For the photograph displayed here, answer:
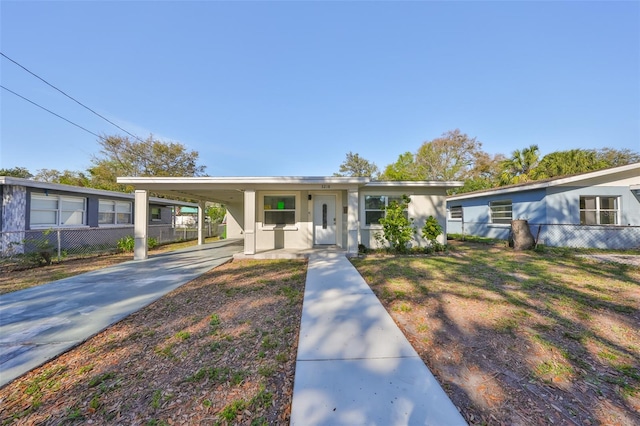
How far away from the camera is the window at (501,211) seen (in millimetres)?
12209

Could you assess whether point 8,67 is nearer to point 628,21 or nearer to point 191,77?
point 191,77

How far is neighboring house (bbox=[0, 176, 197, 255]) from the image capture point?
27.3 feet

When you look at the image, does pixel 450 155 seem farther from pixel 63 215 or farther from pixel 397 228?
pixel 63 215

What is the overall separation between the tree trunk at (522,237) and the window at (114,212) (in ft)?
61.3

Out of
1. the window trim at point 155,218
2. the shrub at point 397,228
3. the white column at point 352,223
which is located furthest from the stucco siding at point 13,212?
the shrub at point 397,228

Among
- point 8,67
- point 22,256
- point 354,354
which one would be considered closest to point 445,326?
point 354,354

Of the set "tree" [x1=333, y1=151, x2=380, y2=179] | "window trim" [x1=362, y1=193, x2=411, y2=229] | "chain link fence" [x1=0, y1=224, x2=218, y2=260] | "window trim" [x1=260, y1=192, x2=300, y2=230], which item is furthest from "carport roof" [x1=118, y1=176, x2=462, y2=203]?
"tree" [x1=333, y1=151, x2=380, y2=179]

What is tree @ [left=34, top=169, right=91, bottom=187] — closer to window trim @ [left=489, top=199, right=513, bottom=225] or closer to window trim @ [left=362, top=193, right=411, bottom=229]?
window trim @ [left=362, top=193, right=411, bottom=229]

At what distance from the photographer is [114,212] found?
12445 millimetres

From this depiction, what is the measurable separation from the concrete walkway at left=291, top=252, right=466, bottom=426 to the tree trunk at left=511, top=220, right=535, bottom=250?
919 centimetres

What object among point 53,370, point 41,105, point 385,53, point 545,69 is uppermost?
point 385,53

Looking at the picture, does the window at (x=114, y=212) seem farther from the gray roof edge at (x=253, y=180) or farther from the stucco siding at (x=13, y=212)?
the gray roof edge at (x=253, y=180)

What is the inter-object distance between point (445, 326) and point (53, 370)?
14.7 ft

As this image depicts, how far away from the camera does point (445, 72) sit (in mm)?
11414
